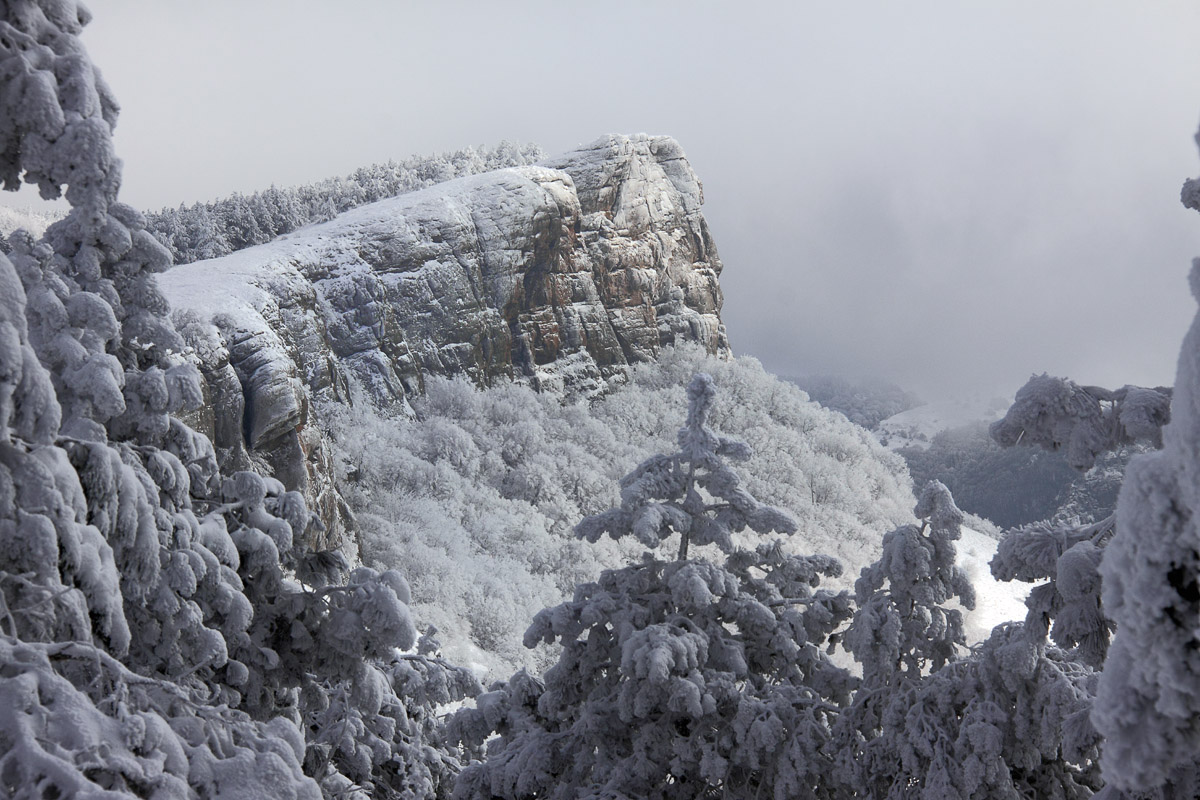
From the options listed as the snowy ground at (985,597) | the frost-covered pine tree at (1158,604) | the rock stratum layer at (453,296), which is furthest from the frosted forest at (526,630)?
the snowy ground at (985,597)

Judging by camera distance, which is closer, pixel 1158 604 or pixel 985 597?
pixel 1158 604

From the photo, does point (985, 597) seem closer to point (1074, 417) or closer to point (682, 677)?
point (682, 677)

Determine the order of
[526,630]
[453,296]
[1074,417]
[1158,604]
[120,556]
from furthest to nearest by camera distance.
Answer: [453,296] < [526,630] < [1074,417] < [120,556] < [1158,604]

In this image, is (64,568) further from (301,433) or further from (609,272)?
(609,272)

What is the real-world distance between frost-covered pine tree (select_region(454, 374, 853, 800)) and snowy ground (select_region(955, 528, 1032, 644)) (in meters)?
27.0

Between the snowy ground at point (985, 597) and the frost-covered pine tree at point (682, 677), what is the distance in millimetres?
27031

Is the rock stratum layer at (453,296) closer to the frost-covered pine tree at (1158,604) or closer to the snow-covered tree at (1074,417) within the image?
the snow-covered tree at (1074,417)

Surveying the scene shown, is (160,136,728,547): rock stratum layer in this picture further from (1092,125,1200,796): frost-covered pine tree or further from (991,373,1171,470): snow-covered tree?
(1092,125,1200,796): frost-covered pine tree

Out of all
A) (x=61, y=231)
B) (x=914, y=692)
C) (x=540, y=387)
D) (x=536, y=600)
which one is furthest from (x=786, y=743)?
(x=540, y=387)

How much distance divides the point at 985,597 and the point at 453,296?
26972mm

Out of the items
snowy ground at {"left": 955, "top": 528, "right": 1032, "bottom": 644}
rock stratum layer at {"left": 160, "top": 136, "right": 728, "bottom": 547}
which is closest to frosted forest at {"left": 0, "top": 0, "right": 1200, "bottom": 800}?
rock stratum layer at {"left": 160, "top": 136, "right": 728, "bottom": 547}

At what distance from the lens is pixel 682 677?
24.1 ft

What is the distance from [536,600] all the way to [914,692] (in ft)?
85.0

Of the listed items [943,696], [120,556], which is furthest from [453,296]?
[120,556]
